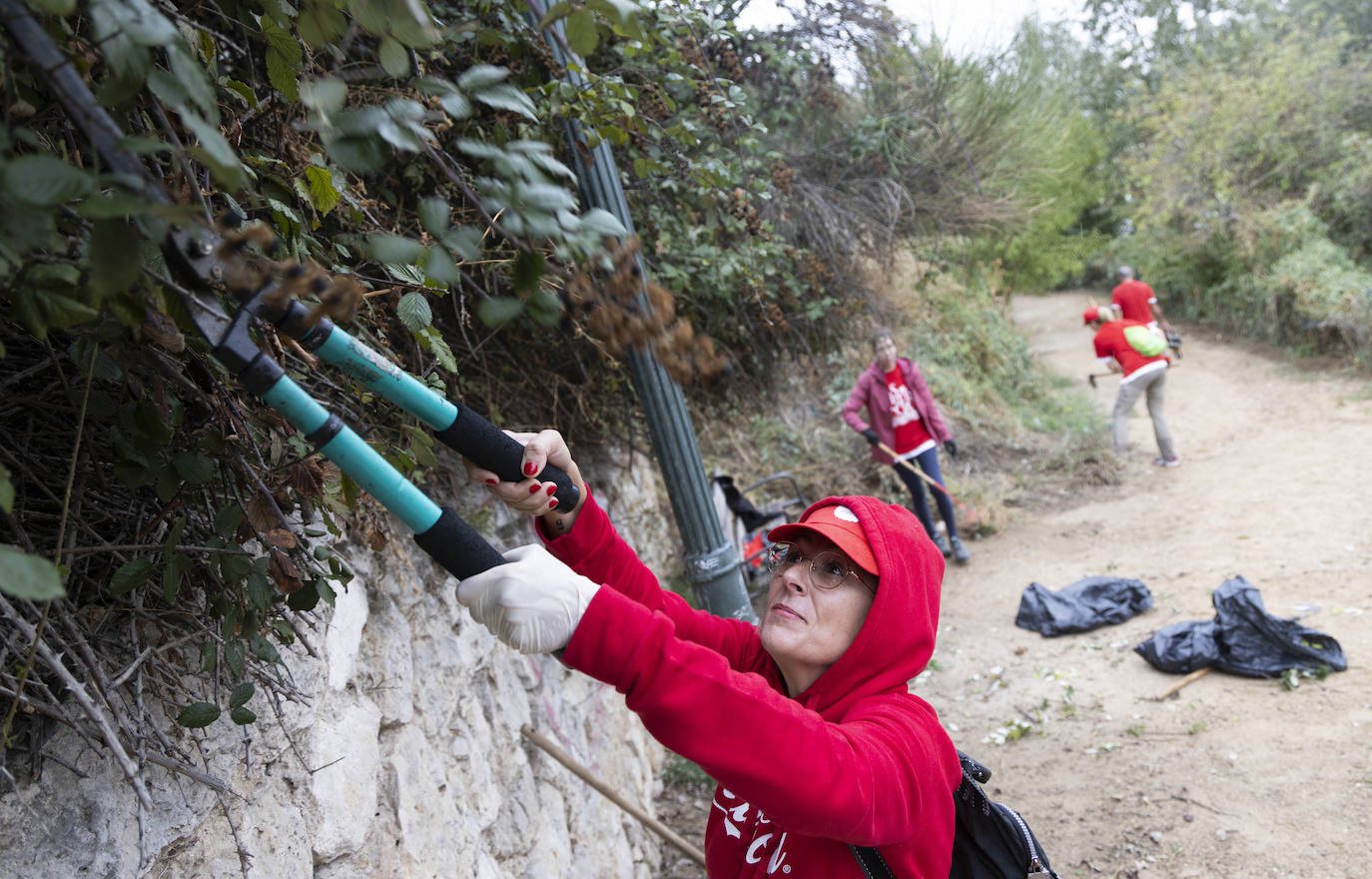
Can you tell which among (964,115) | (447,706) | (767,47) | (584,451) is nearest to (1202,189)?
(964,115)

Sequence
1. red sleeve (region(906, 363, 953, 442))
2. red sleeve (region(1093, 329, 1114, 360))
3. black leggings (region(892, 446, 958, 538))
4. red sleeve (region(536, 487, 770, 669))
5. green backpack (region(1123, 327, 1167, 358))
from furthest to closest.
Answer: red sleeve (region(1093, 329, 1114, 360)) → green backpack (region(1123, 327, 1167, 358)) → black leggings (region(892, 446, 958, 538)) → red sleeve (region(906, 363, 953, 442)) → red sleeve (region(536, 487, 770, 669))

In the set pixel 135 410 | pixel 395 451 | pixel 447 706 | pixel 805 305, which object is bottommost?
pixel 447 706

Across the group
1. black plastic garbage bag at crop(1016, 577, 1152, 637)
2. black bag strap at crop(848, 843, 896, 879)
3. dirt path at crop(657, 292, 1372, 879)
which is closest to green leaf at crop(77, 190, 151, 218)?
black bag strap at crop(848, 843, 896, 879)

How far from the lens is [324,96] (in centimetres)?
94

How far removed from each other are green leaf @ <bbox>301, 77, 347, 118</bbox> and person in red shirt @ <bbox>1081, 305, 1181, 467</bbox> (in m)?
9.14

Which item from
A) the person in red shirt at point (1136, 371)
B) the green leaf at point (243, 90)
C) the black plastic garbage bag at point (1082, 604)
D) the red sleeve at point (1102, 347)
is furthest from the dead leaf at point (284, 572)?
the red sleeve at point (1102, 347)

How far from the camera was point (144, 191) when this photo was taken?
2.43ft

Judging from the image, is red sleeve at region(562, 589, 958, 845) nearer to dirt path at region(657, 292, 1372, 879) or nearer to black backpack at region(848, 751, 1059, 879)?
black backpack at region(848, 751, 1059, 879)

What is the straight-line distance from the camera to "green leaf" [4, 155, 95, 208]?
65 centimetres

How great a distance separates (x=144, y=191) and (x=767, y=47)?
538 cm

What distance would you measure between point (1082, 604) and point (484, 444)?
533 centimetres

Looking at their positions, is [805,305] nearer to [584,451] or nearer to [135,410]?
[584,451]

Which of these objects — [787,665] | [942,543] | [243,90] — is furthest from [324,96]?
[942,543]

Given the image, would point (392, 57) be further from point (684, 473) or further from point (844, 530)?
point (684, 473)
